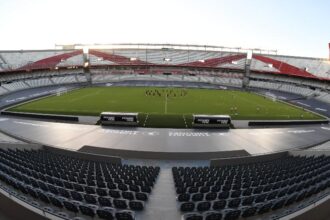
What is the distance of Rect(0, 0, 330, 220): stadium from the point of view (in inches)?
369

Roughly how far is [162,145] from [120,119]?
813 cm

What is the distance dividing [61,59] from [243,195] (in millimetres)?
72331

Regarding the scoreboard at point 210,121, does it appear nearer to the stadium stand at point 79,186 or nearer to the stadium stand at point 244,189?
the stadium stand at point 244,189

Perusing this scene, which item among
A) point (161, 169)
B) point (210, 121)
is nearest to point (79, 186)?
point (161, 169)

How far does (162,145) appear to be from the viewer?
904 inches

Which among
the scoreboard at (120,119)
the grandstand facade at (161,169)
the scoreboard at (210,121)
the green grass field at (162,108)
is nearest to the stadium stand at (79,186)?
the grandstand facade at (161,169)

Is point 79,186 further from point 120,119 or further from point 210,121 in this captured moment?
point 210,121

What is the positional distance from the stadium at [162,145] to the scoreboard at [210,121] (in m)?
0.11

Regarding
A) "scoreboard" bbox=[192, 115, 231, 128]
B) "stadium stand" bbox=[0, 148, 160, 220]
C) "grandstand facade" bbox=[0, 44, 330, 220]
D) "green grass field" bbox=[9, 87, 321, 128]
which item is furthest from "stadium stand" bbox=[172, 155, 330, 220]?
"green grass field" bbox=[9, 87, 321, 128]

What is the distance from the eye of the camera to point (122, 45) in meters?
83.4

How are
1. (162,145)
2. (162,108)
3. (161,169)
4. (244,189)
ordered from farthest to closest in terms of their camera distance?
(162,108)
(162,145)
(161,169)
(244,189)

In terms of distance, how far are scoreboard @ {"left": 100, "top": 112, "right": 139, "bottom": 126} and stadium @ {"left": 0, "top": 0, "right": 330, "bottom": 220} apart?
11cm

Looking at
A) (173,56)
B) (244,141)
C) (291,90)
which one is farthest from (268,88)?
(244,141)

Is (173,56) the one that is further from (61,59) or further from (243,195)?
(243,195)
